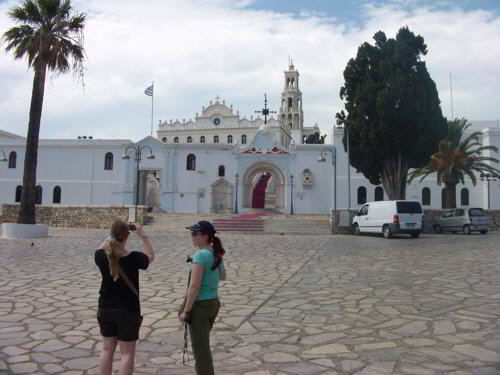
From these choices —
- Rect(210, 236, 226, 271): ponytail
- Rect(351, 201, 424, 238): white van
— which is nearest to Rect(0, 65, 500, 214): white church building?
Rect(351, 201, 424, 238): white van

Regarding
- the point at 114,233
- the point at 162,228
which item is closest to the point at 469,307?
the point at 114,233

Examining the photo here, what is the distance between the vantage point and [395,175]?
26016 mm

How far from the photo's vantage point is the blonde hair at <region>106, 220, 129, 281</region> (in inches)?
142

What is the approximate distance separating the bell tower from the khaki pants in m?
82.8

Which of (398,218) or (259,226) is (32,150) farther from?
(398,218)

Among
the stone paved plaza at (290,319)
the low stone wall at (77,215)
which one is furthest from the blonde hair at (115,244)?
the low stone wall at (77,215)

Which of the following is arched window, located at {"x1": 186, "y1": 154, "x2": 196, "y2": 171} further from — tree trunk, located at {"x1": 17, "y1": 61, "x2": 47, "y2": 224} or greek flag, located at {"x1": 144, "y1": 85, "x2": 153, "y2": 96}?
tree trunk, located at {"x1": 17, "y1": 61, "x2": 47, "y2": 224}

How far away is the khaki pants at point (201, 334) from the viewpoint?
366cm

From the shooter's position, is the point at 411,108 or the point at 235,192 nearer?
the point at 411,108

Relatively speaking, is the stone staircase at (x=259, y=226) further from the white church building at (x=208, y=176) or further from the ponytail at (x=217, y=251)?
the ponytail at (x=217, y=251)

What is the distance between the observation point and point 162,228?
26672 millimetres

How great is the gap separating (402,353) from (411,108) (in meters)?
22.1

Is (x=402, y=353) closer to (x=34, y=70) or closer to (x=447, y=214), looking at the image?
(x=34, y=70)

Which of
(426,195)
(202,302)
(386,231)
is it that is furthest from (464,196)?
(202,302)
